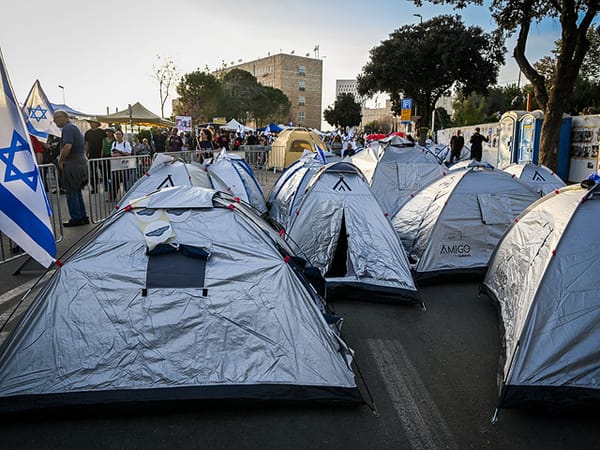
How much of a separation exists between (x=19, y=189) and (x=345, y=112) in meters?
61.3

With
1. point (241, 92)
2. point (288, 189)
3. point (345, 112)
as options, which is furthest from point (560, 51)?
point (241, 92)

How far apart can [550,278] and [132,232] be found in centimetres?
364

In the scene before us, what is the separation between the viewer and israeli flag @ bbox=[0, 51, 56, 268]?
2.88 m

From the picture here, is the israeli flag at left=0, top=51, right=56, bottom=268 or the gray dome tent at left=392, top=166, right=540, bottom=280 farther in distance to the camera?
the gray dome tent at left=392, top=166, right=540, bottom=280

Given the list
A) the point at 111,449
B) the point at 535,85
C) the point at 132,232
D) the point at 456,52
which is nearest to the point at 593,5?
the point at 535,85

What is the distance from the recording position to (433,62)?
96.8ft

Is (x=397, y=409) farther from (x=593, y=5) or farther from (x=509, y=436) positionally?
(x=593, y=5)

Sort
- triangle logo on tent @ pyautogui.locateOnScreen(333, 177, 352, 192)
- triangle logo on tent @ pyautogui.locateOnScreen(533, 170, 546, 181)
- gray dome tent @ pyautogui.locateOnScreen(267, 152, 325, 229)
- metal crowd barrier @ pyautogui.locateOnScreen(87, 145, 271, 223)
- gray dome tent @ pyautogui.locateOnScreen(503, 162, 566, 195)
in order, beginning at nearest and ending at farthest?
triangle logo on tent @ pyautogui.locateOnScreen(333, 177, 352, 192)
gray dome tent @ pyautogui.locateOnScreen(503, 162, 566, 195)
triangle logo on tent @ pyautogui.locateOnScreen(533, 170, 546, 181)
gray dome tent @ pyautogui.locateOnScreen(267, 152, 325, 229)
metal crowd barrier @ pyautogui.locateOnScreen(87, 145, 271, 223)

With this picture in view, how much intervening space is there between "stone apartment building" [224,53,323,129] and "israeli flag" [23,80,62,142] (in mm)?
74964

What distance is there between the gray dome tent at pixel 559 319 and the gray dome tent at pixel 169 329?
1384 mm

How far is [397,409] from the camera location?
11.6 feet

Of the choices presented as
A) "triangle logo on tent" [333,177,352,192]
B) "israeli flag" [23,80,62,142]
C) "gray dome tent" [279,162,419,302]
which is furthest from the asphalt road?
"israeli flag" [23,80,62,142]

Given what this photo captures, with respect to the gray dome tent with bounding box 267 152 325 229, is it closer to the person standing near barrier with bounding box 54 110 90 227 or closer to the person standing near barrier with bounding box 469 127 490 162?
the person standing near barrier with bounding box 54 110 90 227

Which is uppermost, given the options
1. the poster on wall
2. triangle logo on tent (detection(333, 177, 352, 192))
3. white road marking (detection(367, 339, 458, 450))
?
the poster on wall
